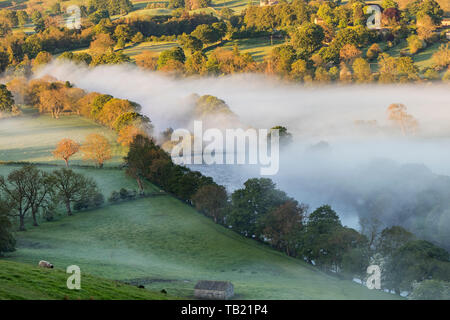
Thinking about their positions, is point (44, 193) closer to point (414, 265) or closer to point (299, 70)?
point (414, 265)

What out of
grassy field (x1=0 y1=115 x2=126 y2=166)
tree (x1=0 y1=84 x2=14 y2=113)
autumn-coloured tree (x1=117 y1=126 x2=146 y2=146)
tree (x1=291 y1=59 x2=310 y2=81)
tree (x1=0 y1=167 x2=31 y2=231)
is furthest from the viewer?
tree (x1=291 y1=59 x2=310 y2=81)

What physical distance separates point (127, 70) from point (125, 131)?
7027 cm

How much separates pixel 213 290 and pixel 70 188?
40.6 m

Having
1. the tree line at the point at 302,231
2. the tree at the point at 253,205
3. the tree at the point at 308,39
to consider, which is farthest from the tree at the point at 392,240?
the tree at the point at 308,39

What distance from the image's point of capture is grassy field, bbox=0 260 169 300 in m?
41.2

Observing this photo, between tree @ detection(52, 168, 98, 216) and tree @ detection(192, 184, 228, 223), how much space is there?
14638 mm

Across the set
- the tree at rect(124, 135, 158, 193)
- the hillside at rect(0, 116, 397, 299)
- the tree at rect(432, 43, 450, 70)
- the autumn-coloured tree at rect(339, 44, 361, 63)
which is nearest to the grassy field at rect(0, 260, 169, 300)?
the hillside at rect(0, 116, 397, 299)

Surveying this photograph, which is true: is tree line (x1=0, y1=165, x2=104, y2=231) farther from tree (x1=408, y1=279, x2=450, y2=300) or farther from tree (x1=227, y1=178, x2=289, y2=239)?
tree (x1=408, y1=279, x2=450, y2=300)

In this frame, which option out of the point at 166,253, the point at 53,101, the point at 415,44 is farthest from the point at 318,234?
the point at 415,44

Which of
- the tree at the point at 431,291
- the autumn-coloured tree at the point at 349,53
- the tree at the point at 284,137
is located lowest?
the tree at the point at 431,291

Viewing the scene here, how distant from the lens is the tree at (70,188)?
86562 mm

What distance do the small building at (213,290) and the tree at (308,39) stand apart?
14332 centimetres

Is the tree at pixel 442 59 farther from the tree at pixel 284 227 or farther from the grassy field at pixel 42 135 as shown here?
the tree at pixel 284 227

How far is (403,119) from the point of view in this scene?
136750mm
